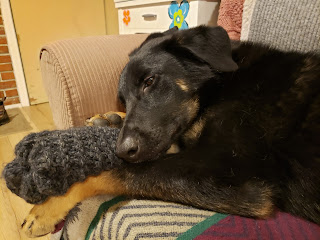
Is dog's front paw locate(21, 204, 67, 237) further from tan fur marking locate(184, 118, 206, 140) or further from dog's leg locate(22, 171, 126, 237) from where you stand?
tan fur marking locate(184, 118, 206, 140)

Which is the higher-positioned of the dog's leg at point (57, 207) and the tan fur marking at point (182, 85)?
the tan fur marking at point (182, 85)

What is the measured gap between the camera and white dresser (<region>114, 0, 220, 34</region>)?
69.1 inches

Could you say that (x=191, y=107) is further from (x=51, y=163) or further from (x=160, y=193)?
(x=51, y=163)

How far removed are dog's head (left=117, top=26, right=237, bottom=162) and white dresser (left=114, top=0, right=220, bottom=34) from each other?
805mm

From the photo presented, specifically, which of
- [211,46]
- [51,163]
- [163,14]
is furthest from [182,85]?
[163,14]

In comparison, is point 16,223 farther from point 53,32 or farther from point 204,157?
point 53,32

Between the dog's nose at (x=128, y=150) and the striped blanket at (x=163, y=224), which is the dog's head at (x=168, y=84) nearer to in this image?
the dog's nose at (x=128, y=150)

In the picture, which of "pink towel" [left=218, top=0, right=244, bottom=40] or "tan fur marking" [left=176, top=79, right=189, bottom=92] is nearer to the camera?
"tan fur marking" [left=176, top=79, right=189, bottom=92]

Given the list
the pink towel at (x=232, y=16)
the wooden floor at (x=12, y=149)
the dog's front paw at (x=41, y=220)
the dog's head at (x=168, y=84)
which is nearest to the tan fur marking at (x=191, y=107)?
the dog's head at (x=168, y=84)

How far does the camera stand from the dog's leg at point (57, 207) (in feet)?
2.32

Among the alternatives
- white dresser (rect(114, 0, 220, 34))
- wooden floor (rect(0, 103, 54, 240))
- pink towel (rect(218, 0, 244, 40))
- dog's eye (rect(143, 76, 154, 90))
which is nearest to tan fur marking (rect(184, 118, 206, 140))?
dog's eye (rect(143, 76, 154, 90))

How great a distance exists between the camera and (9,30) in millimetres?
3236

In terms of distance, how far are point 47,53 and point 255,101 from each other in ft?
3.12

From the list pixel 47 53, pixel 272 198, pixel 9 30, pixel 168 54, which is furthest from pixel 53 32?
pixel 272 198
